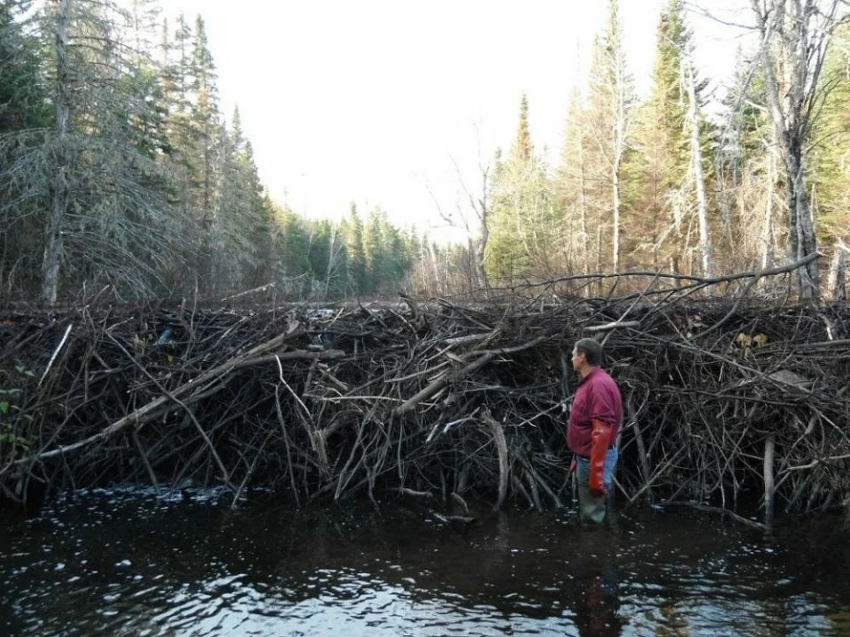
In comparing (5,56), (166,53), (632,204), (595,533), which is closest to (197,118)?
(166,53)

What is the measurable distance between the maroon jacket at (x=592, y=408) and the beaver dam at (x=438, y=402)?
1272 millimetres

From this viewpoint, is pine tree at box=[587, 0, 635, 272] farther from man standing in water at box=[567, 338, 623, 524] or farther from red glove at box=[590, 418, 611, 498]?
red glove at box=[590, 418, 611, 498]

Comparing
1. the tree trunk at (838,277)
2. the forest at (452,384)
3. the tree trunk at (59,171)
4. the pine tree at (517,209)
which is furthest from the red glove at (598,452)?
the pine tree at (517,209)

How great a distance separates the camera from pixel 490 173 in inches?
1355

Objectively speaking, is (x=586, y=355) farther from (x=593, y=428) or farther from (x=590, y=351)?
(x=593, y=428)

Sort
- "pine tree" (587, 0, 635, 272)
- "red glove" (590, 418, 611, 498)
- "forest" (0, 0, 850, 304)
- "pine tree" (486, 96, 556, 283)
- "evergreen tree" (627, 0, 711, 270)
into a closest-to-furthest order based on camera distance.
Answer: "red glove" (590, 418, 611, 498)
"forest" (0, 0, 850, 304)
"evergreen tree" (627, 0, 711, 270)
"pine tree" (587, 0, 635, 272)
"pine tree" (486, 96, 556, 283)

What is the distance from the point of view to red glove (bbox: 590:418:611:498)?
5629 millimetres

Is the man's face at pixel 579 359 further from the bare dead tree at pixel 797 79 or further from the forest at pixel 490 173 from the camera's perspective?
the bare dead tree at pixel 797 79

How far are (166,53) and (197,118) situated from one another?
18.6 ft

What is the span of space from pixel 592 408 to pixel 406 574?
2152mm

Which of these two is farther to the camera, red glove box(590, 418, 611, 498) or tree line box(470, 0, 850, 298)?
tree line box(470, 0, 850, 298)

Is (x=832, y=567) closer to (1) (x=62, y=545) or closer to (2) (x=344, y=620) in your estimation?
(2) (x=344, y=620)

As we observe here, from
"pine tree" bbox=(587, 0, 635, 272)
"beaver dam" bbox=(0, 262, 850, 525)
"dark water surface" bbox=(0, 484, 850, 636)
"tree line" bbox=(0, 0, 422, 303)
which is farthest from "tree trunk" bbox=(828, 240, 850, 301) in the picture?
"pine tree" bbox=(587, 0, 635, 272)

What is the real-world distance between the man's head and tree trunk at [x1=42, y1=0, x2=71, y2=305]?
1454 cm
